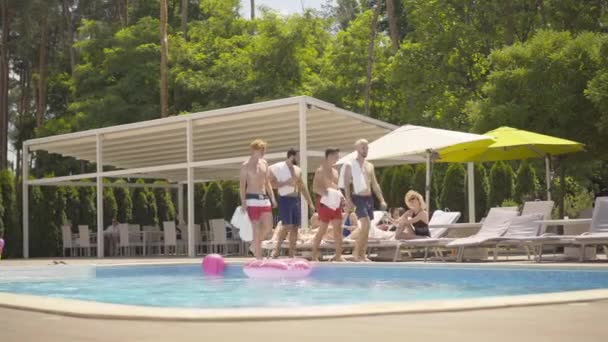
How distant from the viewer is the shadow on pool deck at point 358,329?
420 centimetres

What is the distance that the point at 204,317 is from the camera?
4.88 m

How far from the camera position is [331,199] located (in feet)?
40.9

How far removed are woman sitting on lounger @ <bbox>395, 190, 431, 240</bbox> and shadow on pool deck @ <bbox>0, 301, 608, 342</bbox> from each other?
8.40 m

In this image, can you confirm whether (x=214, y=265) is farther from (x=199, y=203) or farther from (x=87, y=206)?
(x=199, y=203)

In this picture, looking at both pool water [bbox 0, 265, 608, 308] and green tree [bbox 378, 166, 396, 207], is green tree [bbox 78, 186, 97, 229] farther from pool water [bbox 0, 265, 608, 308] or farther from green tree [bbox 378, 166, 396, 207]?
pool water [bbox 0, 265, 608, 308]

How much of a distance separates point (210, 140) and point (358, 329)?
16.6 metres

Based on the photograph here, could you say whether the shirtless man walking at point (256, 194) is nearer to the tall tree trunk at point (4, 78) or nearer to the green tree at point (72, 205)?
the green tree at point (72, 205)

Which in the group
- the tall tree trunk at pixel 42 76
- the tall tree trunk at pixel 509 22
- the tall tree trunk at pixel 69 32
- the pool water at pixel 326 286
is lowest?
the pool water at pixel 326 286

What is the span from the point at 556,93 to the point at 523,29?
317 inches

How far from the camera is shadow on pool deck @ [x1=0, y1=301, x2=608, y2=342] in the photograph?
4195mm

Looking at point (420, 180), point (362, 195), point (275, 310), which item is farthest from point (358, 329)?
point (420, 180)

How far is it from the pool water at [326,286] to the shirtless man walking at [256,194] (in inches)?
29.8

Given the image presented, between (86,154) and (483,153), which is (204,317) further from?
(86,154)

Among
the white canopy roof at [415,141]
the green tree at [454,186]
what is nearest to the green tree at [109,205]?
the green tree at [454,186]
